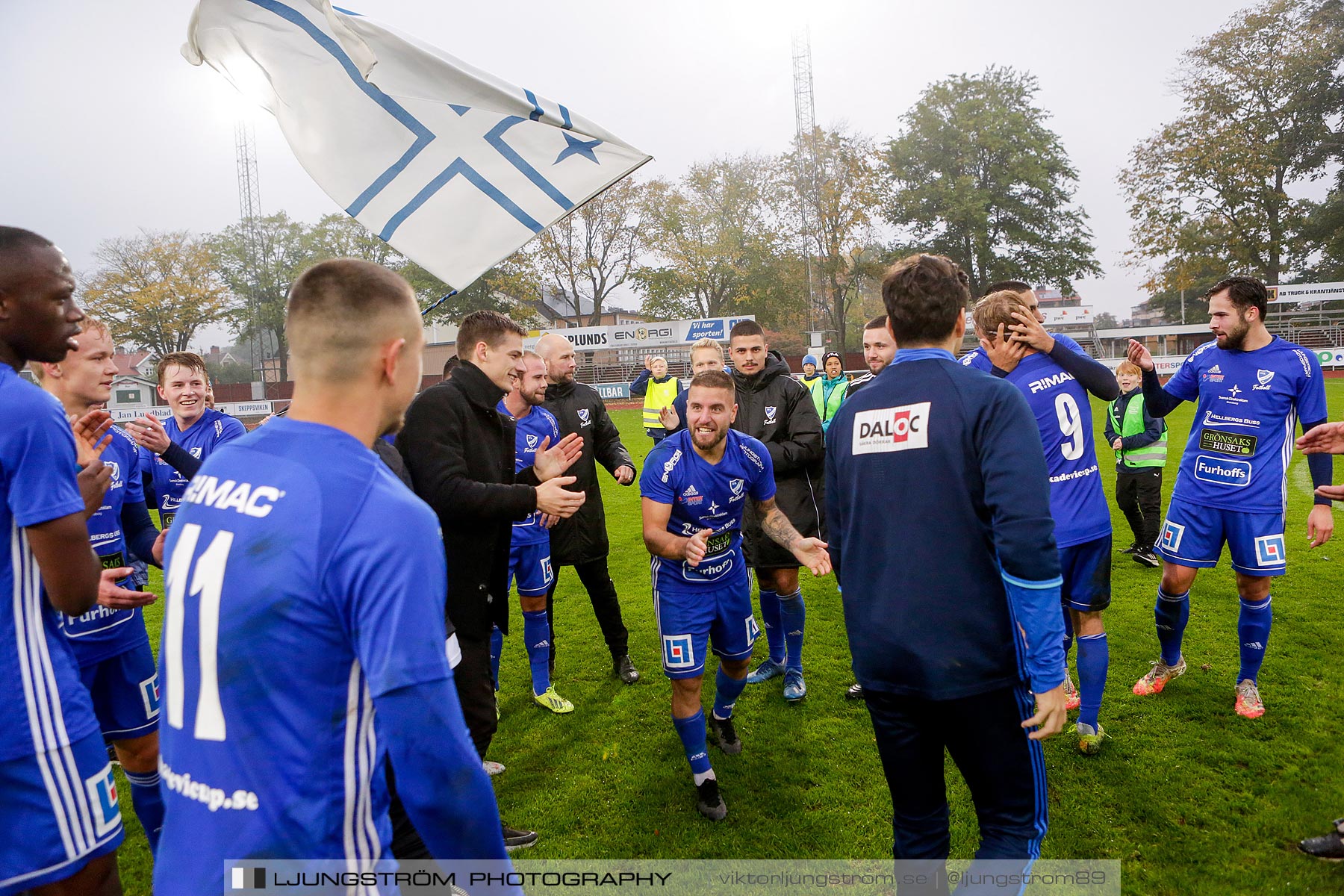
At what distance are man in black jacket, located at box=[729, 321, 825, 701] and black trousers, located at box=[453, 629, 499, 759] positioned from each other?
251 cm

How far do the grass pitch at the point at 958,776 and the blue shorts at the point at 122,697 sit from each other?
2.67 ft

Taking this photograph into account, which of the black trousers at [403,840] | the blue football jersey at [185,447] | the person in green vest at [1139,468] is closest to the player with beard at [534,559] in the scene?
the blue football jersey at [185,447]

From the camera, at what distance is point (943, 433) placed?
7.77 ft

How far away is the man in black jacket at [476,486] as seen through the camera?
9.94 ft

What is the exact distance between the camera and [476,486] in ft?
9.95

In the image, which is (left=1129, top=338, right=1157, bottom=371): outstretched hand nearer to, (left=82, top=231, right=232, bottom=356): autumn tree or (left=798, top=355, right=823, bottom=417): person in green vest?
(left=798, top=355, right=823, bottom=417): person in green vest

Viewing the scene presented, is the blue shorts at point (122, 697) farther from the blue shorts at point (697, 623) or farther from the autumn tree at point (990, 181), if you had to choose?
the autumn tree at point (990, 181)

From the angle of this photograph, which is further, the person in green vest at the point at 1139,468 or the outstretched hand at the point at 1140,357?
the person in green vest at the point at 1139,468

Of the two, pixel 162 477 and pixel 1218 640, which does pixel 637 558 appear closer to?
pixel 162 477

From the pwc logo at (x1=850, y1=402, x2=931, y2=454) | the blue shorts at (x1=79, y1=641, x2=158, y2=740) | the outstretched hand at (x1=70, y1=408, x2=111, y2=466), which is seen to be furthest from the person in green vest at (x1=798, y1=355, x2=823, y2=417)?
the outstretched hand at (x1=70, y1=408, x2=111, y2=466)

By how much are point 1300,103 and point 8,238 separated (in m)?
48.9

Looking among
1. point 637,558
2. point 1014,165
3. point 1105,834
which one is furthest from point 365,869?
point 1014,165

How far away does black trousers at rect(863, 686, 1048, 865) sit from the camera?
7.73 ft

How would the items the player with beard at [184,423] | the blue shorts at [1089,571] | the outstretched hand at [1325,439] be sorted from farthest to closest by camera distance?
the player with beard at [184,423] → the blue shorts at [1089,571] → the outstretched hand at [1325,439]
